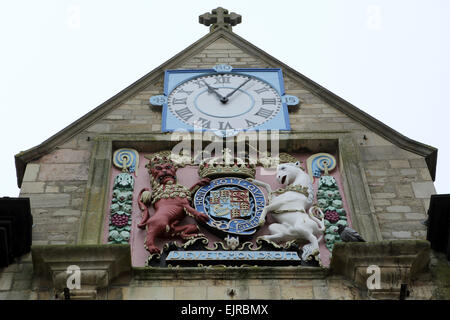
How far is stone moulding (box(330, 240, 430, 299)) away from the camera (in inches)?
392

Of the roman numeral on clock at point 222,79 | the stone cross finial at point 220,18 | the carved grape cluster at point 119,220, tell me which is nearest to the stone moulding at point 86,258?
the carved grape cluster at point 119,220

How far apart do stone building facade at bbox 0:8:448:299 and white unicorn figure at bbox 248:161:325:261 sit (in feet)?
1.53

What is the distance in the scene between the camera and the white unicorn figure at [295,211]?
10852 mm

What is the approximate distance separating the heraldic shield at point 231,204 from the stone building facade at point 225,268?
34.6 inches

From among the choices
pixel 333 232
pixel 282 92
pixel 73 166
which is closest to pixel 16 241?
pixel 73 166

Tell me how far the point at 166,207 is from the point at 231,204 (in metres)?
0.78

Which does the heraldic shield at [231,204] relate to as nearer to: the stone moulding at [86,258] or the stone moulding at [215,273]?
the stone moulding at [215,273]

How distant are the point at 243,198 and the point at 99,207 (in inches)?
67.2

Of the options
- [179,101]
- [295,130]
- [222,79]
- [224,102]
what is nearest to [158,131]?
[179,101]

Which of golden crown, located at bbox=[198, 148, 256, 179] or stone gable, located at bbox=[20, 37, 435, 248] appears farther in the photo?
golden crown, located at bbox=[198, 148, 256, 179]

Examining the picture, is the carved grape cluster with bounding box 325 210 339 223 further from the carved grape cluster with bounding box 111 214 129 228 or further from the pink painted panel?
the carved grape cluster with bounding box 111 214 129 228

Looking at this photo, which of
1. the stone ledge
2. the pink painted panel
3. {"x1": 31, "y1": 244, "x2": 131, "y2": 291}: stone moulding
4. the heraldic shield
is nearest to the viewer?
{"x1": 31, "y1": 244, "x2": 131, "y2": 291}: stone moulding

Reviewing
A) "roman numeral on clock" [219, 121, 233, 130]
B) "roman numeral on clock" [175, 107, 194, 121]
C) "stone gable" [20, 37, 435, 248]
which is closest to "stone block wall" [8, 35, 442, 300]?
"stone gable" [20, 37, 435, 248]

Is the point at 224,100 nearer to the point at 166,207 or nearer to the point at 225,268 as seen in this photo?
the point at 166,207
